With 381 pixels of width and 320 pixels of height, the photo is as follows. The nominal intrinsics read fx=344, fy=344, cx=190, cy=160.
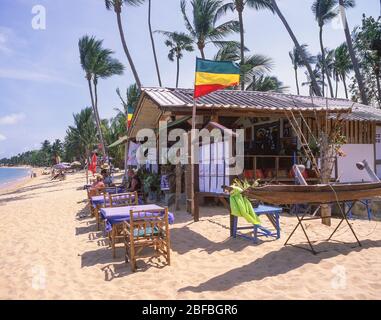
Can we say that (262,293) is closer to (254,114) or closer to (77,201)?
(254,114)

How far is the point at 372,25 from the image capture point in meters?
15.2

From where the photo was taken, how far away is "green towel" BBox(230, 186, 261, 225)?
5.10m

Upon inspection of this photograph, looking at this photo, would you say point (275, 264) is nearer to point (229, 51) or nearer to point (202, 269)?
point (202, 269)

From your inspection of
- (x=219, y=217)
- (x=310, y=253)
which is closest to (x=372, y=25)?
(x=219, y=217)

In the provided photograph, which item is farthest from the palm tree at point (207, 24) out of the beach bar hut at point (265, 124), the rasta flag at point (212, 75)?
the rasta flag at point (212, 75)

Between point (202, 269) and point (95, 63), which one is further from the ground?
point (95, 63)

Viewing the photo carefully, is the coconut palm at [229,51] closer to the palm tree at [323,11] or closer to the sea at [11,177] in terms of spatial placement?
the palm tree at [323,11]

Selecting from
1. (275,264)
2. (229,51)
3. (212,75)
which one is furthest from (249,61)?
(275,264)

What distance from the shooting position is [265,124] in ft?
39.7

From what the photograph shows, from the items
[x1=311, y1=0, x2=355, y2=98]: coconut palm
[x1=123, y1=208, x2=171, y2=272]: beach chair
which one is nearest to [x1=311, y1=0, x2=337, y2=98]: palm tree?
[x1=311, y1=0, x2=355, y2=98]: coconut palm

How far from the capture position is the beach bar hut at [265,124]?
7.99 m

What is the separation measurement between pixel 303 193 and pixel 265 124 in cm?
757

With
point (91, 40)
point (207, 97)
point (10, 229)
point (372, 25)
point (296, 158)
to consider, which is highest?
point (91, 40)
